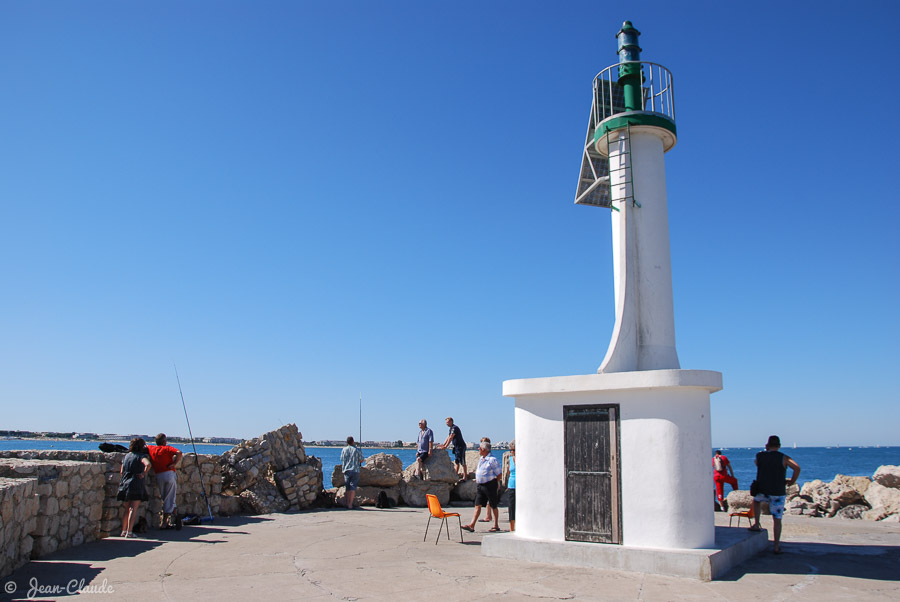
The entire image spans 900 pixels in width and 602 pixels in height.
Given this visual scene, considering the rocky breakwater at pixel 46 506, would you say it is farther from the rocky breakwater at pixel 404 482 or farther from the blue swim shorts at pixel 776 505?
the blue swim shorts at pixel 776 505

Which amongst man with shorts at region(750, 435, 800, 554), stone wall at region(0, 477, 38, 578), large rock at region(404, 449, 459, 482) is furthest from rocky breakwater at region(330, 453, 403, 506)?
man with shorts at region(750, 435, 800, 554)

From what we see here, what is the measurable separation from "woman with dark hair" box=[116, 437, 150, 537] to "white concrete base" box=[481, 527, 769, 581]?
17.9ft

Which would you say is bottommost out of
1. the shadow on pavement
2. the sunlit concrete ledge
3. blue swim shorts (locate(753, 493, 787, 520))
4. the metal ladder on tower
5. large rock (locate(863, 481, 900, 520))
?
large rock (locate(863, 481, 900, 520))

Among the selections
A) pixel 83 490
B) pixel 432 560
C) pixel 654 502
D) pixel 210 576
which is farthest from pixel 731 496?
pixel 83 490

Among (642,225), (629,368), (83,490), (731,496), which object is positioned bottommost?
(731,496)

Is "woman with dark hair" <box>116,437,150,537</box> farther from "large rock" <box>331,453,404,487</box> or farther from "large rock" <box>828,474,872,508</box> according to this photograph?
"large rock" <box>828,474,872,508</box>

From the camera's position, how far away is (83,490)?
9289 mm

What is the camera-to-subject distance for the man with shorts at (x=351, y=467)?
563 inches

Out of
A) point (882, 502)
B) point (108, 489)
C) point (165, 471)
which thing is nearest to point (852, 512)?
point (882, 502)

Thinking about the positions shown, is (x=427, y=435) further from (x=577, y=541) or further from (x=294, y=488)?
(x=577, y=541)

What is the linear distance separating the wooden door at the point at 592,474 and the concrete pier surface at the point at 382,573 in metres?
0.61

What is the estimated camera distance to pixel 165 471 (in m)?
10.8

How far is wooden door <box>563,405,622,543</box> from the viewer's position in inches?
325

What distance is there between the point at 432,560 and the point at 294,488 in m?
6.45
